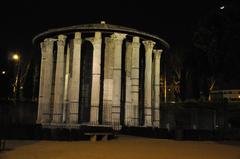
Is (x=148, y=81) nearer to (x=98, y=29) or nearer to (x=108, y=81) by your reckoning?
(x=108, y=81)

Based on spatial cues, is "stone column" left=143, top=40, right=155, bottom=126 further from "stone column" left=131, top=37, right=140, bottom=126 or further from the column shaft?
the column shaft

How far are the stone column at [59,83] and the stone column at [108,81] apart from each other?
4.80 metres

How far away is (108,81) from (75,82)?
3389mm

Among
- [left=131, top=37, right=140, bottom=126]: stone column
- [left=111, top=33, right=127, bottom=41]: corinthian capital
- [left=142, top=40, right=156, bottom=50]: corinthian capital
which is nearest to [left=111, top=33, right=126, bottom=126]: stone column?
[left=111, top=33, right=127, bottom=41]: corinthian capital

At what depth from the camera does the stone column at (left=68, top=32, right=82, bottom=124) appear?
1516 inches

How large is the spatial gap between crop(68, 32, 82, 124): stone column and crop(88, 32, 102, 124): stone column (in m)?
1.65

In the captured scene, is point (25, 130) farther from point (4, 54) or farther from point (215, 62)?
point (4, 54)

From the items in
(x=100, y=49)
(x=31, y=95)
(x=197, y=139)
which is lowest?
(x=197, y=139)

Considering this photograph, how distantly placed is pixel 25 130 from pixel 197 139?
1406 centimetres

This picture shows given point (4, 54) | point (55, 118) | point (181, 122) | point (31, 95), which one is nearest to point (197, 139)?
point (55, 118)

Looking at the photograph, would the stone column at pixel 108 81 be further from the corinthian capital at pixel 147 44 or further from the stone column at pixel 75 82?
the corinthian capital at pixel 147 44

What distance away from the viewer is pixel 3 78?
207 ft

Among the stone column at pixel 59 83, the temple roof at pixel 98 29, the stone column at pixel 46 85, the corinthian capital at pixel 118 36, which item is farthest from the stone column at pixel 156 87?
the stone column at pixel 46 85

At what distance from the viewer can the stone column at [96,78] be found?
3791 cm
